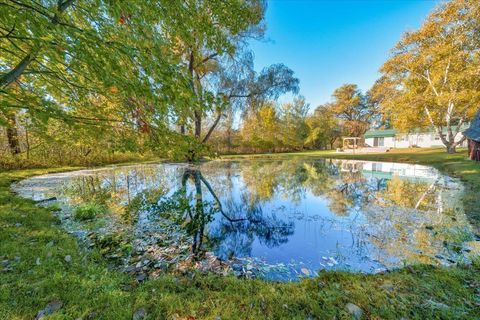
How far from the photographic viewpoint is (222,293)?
80.8 inches

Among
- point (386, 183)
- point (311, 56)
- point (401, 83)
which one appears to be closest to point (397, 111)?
point (401, 83)

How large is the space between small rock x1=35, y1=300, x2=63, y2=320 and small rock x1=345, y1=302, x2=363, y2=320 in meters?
2.54

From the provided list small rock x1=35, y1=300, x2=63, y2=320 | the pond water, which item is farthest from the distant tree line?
small rock x1=35, y1=300, x2=63, y2=320

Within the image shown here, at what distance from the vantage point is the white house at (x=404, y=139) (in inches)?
1207

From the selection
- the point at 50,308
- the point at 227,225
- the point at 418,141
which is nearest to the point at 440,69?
the point at 418,141

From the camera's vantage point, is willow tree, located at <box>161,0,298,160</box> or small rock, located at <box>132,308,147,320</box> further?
willow tree, located at <box>161,0,298,160</box>

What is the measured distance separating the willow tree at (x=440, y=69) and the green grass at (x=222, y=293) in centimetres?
1905

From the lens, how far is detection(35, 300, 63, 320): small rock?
5.44 feet

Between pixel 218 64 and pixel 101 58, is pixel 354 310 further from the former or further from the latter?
pixel 218 64

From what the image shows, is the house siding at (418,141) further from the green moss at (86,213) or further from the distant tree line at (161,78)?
the green moss at (86,213)

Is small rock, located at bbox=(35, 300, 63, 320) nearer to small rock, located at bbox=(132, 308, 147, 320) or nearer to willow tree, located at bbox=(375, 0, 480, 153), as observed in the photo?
small rock, located at bbox=(132, 308, 147, 320)

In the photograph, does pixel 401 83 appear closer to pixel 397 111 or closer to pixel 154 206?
pixel 397 111

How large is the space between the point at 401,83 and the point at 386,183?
51.3 ft

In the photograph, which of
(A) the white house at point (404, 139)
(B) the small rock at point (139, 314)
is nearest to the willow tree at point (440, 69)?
(A) the white house at point (404, 139)
